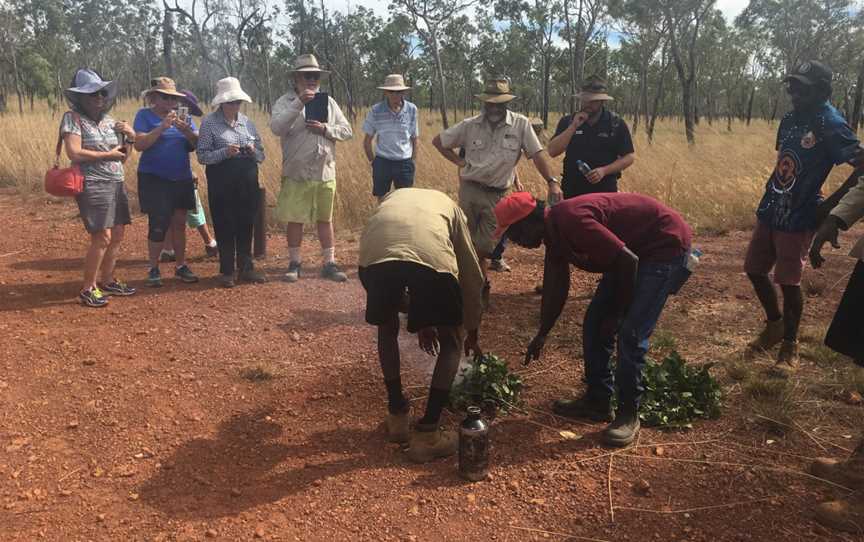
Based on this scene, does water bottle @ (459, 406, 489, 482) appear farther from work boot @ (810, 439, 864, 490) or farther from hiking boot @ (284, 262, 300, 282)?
hiking boot @ (284, 262, 300, 282)

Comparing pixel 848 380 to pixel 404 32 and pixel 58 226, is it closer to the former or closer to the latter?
pixel 58 226

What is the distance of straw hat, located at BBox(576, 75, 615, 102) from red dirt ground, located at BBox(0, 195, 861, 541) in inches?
66.0

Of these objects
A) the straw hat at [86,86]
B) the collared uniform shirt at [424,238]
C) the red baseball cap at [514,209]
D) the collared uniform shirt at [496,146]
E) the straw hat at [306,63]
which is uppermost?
the straw hat at [306,63]

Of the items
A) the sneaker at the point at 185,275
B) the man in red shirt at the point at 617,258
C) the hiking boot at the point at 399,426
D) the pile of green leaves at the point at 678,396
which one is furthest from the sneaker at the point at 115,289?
the pile of green leaves at the point at 678,396

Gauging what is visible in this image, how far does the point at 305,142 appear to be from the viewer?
537 cm

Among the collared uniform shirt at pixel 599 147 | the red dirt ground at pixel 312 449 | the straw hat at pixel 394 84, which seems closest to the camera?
the red dirt ground at pixel 312 449

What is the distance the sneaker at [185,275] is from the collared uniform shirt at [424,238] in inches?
133

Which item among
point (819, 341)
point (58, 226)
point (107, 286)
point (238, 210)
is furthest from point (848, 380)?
point (58, 226)

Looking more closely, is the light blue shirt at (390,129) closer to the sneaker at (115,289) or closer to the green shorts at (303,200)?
the green shorts at (303,200)

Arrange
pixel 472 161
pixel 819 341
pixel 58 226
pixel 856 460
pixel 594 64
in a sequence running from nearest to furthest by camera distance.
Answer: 1. pixel 856 460
2. pixel 819 341
3. pixel 472 161
4. pixel 58 226
5. pixel 594 64

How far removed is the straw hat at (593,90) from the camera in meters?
4.57

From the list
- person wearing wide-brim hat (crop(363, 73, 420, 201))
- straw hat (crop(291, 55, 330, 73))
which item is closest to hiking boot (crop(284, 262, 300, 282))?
person wearing wide-brim hat (crop(363, 73, 420, 201))

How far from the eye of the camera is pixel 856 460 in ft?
8.60

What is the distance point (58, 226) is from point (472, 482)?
706 centimetres
